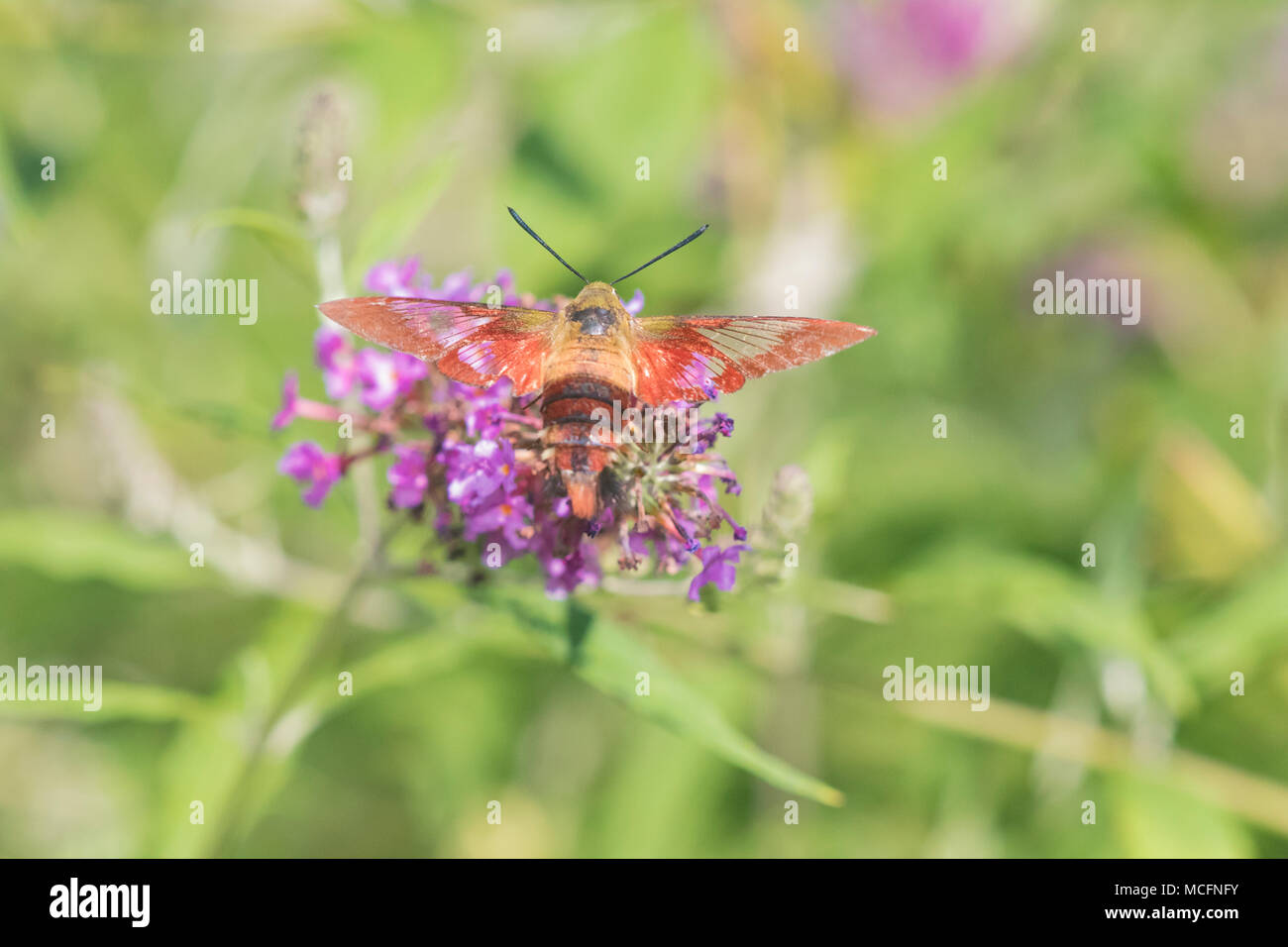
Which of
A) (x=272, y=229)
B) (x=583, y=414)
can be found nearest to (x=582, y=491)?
(x=583, y=414)

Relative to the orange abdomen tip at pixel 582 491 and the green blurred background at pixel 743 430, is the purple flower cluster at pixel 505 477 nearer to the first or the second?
the orange abdomen tip at pixel 582 491

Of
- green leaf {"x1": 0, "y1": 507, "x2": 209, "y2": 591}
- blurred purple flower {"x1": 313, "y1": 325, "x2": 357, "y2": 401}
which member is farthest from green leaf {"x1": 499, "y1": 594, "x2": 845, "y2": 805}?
green leaf {"x1": 0, "y1": 507, "x2": 209, "y2": 591}

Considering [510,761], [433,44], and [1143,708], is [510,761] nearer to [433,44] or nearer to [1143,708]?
[1143,708]

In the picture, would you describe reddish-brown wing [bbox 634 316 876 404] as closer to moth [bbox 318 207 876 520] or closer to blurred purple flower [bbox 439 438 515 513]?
moth [bbox 318 207 876 520]

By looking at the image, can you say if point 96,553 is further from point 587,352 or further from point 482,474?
point 587,352
